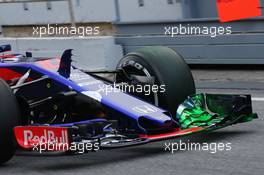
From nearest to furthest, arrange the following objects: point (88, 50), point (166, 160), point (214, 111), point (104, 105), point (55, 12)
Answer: point (166, 160), point (104, 105), point (214, 111), point (88, 50), point (55, 12)

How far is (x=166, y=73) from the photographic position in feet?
22.8

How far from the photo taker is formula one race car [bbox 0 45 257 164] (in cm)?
602

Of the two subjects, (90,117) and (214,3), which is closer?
(90,117)

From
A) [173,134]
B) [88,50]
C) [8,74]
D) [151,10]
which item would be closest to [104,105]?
[173,134]

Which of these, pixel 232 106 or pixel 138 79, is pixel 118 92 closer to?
pixel 138 79

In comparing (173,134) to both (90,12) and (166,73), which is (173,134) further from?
(90,12)

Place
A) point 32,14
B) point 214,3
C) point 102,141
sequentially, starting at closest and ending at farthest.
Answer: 1. point 102,141
2. point 214,3
3. point 32,14

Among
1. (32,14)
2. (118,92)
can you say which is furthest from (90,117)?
(32,14)

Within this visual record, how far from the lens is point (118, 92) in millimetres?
6605

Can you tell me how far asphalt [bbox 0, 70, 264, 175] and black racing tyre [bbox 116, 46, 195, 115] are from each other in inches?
15.7

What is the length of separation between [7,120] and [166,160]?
133cm

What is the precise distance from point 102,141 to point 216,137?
1304 mm

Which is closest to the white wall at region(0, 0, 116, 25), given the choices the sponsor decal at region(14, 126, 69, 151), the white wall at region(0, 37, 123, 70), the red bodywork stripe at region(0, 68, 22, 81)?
the white wall at region(0, 37, 123, 70)

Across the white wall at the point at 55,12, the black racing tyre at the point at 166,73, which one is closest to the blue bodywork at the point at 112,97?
the black racing tyre at the point at 166,73
